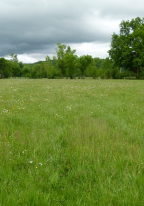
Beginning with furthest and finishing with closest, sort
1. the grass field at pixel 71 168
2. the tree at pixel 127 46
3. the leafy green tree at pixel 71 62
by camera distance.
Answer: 1. the leafy green tree at pixel 71 62
2. the tree at pixel 127 46
3. the grass field at pixel 71 168

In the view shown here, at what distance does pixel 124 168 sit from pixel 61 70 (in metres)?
87.9

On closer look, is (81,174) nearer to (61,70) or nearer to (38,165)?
(38,165)

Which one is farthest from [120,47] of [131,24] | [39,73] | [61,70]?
[39,73]

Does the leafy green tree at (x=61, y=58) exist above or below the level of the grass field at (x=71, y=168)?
above

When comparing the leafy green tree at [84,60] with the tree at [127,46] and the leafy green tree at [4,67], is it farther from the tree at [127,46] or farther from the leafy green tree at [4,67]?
the leafy green tree at [4,67]

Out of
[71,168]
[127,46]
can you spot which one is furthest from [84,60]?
[71,168]

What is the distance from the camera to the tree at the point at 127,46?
54.5m

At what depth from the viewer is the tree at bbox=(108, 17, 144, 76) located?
5447 centimetres

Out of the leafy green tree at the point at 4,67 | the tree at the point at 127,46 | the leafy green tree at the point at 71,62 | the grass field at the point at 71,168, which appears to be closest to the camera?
the grass field at the point at 71,168

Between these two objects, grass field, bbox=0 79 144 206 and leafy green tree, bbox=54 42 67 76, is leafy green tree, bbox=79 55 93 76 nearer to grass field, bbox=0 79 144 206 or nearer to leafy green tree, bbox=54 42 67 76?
leafy green tree, bbox=54 42 67 76

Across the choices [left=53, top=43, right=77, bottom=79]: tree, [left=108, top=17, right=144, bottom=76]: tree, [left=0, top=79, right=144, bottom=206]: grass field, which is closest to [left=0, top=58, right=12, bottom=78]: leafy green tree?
[left=53, top=43, right=77, bottom=79]: tree

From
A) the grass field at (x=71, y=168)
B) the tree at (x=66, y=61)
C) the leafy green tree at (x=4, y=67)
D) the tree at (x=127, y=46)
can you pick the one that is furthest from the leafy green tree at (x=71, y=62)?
the grass field at (x=71, y=168)

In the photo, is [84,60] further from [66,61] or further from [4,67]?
[4,67]

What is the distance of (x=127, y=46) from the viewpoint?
54625mm
